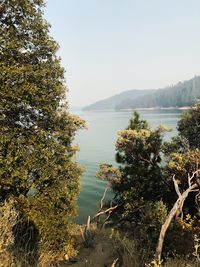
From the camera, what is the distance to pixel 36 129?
13.0 meters

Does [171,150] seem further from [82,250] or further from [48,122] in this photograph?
[48,122]

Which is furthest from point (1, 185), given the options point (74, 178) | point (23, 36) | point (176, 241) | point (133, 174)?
point (133, 174)

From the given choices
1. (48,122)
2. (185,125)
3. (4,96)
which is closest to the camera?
(4,96)

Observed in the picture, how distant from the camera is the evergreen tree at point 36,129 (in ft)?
38.6

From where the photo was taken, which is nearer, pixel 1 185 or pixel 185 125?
pixel 1 185

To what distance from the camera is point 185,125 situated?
67.8 feet

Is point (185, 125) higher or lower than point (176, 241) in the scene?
higher

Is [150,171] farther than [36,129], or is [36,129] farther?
[150,171]

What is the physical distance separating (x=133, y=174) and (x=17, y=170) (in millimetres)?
9773

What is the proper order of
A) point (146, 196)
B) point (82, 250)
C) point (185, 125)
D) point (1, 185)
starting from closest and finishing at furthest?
point (1, 185) < point (82, 250) < point (146, 196) < point (185, 125)

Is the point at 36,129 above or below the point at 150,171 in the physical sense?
above

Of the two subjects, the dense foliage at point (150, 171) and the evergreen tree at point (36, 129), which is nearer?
A: the evergreen tree at point (36, 129)

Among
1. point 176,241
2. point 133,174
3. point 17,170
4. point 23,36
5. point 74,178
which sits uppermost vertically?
point 23,36

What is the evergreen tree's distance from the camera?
38.6 ft
